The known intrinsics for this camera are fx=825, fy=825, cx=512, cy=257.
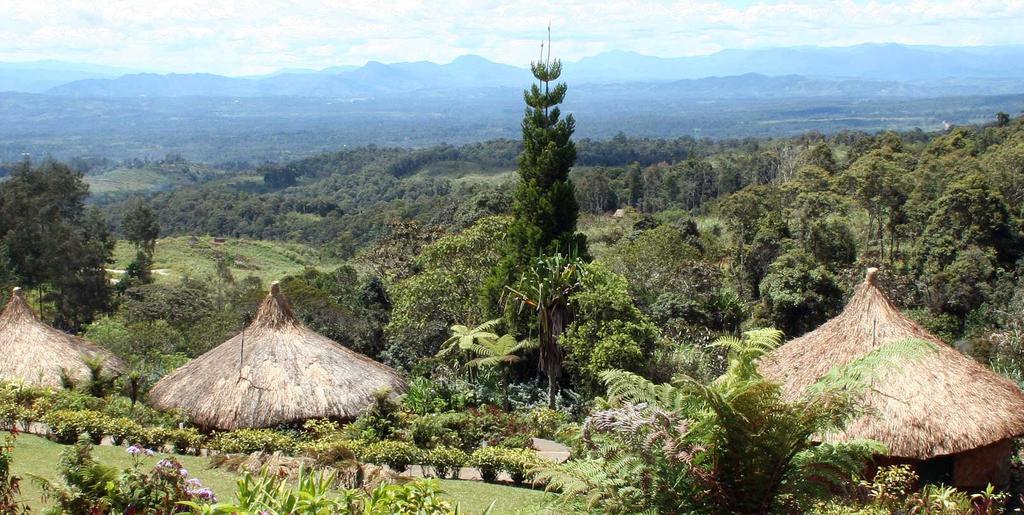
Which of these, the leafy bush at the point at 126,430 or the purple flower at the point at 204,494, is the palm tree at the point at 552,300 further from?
the purple flower at the point at 204,494

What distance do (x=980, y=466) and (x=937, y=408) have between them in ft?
3.37

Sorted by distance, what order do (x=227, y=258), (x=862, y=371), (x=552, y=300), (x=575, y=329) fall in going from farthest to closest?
(x=227, y=258) < (x=552, y=300) < (x=575, y=329) < (x=862, y=371)

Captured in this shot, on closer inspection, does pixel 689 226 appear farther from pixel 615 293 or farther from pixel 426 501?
pixel 426 501

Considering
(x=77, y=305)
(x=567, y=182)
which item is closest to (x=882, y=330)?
(x=567, y=182)

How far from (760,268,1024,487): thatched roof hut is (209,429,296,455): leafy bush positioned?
6.42 meters

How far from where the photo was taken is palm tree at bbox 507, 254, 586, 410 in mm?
14969

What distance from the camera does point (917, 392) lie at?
10742 millimetres

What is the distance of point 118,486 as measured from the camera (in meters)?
5.29

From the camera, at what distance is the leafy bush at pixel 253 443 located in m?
11.0

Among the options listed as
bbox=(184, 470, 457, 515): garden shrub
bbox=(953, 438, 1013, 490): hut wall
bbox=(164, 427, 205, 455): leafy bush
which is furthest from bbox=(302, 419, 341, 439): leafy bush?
bbox=(953, 438, 1013, 490): hut wall

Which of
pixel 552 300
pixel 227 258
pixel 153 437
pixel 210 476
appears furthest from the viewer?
pixel 227 258

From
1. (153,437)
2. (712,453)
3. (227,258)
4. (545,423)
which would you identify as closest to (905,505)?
(712,453)

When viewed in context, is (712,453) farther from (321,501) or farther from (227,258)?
(227,258)

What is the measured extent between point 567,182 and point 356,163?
122 m
